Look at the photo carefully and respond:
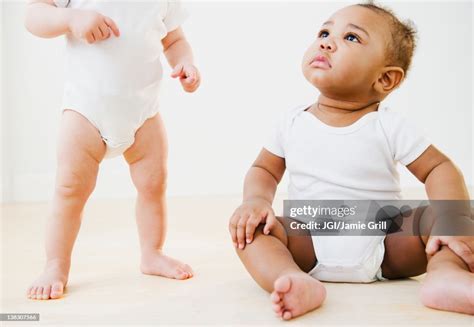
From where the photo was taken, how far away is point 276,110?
275cm

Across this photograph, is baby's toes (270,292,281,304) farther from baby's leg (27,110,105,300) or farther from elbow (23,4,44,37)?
elbow (23,4,44,37)

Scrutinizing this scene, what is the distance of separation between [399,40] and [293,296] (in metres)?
0.55

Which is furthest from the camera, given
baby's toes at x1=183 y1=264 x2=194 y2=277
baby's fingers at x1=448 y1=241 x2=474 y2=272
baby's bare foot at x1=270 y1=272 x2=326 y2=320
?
baby's toes at x1=183 y1=264 x2=194 y2=277

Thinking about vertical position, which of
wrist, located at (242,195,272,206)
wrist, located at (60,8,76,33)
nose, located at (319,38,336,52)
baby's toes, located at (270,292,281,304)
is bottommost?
baby's toes, located at (270,292,281,304)

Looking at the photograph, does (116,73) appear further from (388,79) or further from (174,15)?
(388,79)

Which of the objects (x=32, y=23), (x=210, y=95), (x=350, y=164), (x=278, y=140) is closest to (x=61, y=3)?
(x=32, y=23)

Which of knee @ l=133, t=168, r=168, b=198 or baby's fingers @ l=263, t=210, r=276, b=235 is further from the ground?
baby's fingers @ l=263, t=210, r=276, b=235

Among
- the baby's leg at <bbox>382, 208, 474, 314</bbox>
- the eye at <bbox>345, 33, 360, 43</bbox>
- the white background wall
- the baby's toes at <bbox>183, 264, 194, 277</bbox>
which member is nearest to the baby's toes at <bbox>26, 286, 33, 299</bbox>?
the baby's toes at <bbox>183, 264, 194, 277</bbox>

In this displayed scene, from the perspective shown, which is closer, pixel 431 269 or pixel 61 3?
pixel 431 269

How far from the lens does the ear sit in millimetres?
1167

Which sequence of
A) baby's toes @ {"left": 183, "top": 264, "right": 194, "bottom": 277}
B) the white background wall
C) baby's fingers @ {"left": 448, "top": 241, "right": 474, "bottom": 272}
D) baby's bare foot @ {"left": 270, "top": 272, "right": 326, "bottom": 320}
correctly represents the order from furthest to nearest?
the white background wall, baby's toes @ {"left": 183, "top": 264, "right": 194, "bottom": 277}, baby's fingers @ {"left": 448, "top": 241, "right": 474, "bottom": 272}, baby's bare foot @ {"left": 270, "top": 272, "right": 326, "bottom": 320}

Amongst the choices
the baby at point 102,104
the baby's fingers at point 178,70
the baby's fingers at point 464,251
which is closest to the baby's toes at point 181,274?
the baby at point 102,104

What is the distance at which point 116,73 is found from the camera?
115 cm

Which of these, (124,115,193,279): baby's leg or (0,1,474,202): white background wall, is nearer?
(124,115,193,279): baby's leg
